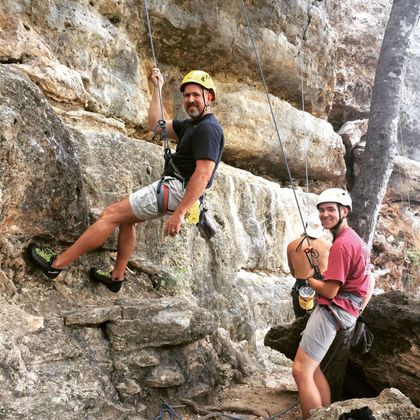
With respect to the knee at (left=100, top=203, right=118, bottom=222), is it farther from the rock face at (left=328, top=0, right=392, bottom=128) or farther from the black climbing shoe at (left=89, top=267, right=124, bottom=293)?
the rock face at (left=328, top=0, right=392, bottom=128)

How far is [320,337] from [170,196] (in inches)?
86.7

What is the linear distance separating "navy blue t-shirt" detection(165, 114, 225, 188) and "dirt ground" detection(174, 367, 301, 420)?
8.80 ft

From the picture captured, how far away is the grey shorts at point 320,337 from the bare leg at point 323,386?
44cm

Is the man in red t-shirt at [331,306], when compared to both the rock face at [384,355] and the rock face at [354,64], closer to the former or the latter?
the rock face at [384,355]

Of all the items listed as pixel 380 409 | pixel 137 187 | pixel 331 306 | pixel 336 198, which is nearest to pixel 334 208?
pixel 336 198

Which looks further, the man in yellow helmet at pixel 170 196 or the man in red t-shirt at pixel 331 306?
the man in yellow helmet at pixel 170 196

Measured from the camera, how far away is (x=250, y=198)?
30.0 feet

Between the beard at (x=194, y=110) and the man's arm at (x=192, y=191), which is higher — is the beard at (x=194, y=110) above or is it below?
above

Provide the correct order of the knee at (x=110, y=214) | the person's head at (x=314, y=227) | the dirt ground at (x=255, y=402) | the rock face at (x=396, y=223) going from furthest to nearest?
the rock face at (x=396, y=223) < the person's head at (x=314, y=227) < the dirt ground at (x=255, y=402) < the knee at (x=110, y=214)

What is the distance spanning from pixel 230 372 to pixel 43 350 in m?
2.85

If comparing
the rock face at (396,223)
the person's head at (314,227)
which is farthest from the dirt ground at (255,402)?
the rock face at (396,223)

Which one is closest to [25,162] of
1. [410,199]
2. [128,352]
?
[128,352]

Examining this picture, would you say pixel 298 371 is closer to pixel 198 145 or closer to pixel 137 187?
pixel 198 145

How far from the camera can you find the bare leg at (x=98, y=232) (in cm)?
426
